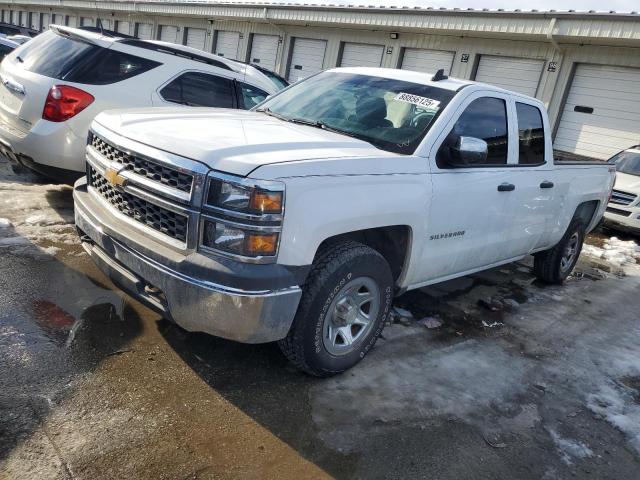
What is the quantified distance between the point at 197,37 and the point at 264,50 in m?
5.31

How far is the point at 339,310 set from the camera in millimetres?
3379

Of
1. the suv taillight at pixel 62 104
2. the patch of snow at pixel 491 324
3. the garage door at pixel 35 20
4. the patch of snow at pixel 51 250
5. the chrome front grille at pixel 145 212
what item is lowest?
the patch of snow at pixel 51 250

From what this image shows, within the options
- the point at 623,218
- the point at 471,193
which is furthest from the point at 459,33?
the point at 471,193

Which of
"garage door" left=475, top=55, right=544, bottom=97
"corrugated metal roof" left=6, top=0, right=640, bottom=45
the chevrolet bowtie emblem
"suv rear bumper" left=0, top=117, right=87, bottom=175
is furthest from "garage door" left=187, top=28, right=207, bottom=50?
the chevrolet bowtie emblem

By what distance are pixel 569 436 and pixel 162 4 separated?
88.1 ft

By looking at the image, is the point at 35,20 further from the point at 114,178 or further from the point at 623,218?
the point at 114,178

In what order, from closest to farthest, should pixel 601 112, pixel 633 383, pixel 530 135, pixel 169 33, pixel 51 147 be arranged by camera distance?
pixel 633 383 → pixel 530 135 → pixel 51 147 → pixel 601 112 → pixel 169 33

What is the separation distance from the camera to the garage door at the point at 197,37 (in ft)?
81.8

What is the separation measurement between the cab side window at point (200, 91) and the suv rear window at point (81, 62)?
0.31 metres

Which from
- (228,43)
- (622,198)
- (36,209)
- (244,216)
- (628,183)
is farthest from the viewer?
(228,43)

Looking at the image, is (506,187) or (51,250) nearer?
Result: (506,187)

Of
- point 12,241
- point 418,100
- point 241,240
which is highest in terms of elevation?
point 418,100

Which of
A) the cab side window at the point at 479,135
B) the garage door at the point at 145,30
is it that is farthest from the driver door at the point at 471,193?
the garage door at the point at 145,30

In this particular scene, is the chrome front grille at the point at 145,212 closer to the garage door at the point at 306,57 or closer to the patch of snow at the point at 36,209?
the patch of snow at the point at 36,209
